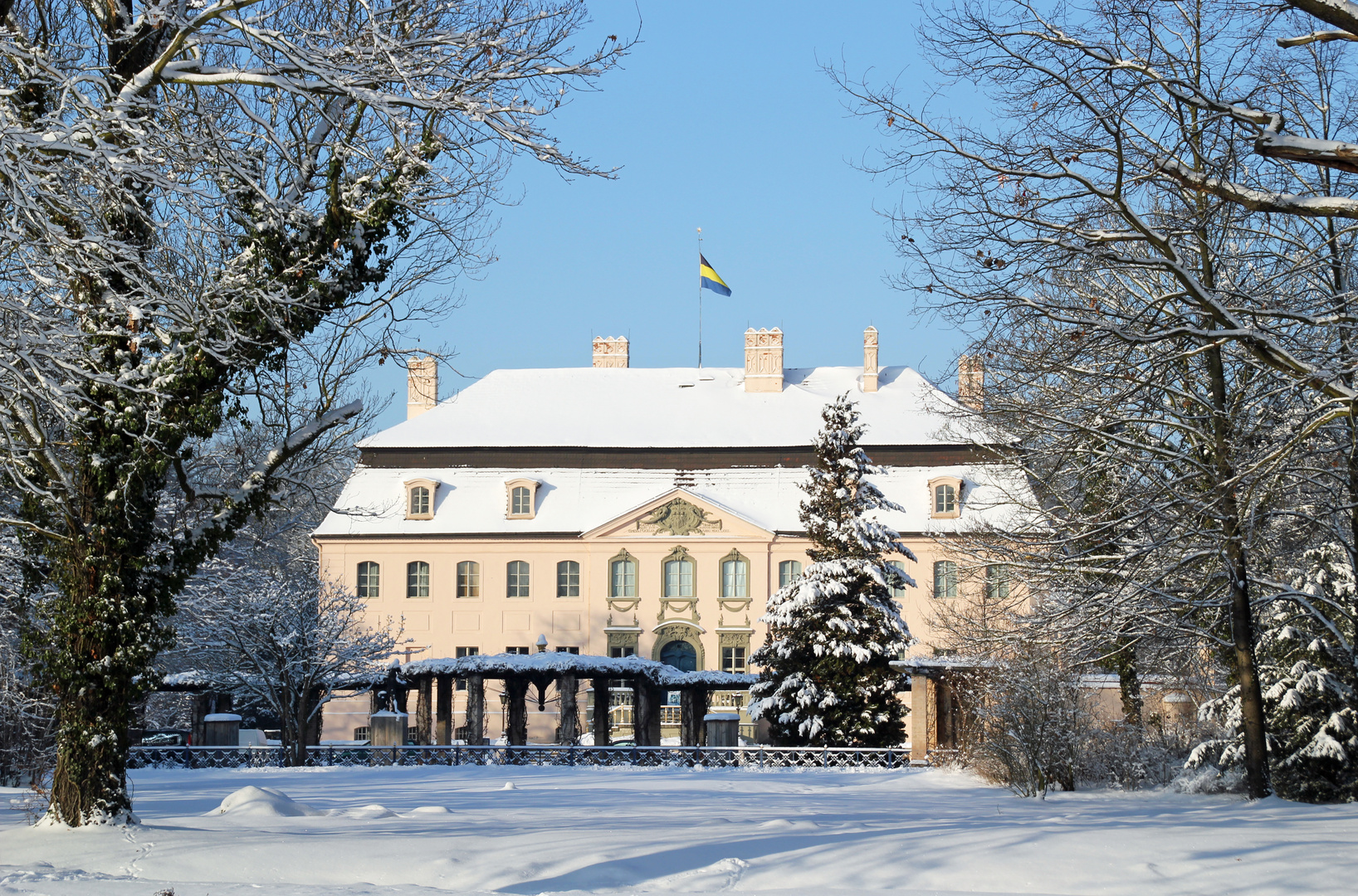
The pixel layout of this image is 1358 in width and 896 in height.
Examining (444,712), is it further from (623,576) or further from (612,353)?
(612,353)

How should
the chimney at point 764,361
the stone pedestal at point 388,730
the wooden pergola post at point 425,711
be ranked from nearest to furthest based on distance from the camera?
the stone pedestal at point 388,730 → the wooden pergola post at point 425,711 → the chimney at point 764,361

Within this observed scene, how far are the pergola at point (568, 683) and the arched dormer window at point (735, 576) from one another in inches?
460

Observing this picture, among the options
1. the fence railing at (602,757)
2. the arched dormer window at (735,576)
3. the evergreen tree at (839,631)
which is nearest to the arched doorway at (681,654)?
the arched dormer window at (735,576)

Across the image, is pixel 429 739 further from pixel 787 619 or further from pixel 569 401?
pixel 569 401

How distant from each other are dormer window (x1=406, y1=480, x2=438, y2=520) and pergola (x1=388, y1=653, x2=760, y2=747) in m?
13.2

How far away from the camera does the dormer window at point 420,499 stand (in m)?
47.0

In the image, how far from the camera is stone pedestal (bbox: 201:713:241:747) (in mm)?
28750

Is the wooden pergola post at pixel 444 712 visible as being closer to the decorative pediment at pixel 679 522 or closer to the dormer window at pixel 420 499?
the decorative pediment at pixel 679 522

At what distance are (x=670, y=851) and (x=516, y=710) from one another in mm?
21208

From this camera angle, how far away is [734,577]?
45.7 meters

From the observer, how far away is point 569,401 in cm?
5012

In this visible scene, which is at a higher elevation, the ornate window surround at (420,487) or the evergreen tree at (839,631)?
the ornate window surround at (420,487)

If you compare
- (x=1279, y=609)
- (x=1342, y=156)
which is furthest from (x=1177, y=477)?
(x=1342, y=156)

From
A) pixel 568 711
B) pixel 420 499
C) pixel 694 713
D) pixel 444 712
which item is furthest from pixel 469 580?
pixel 694 713
